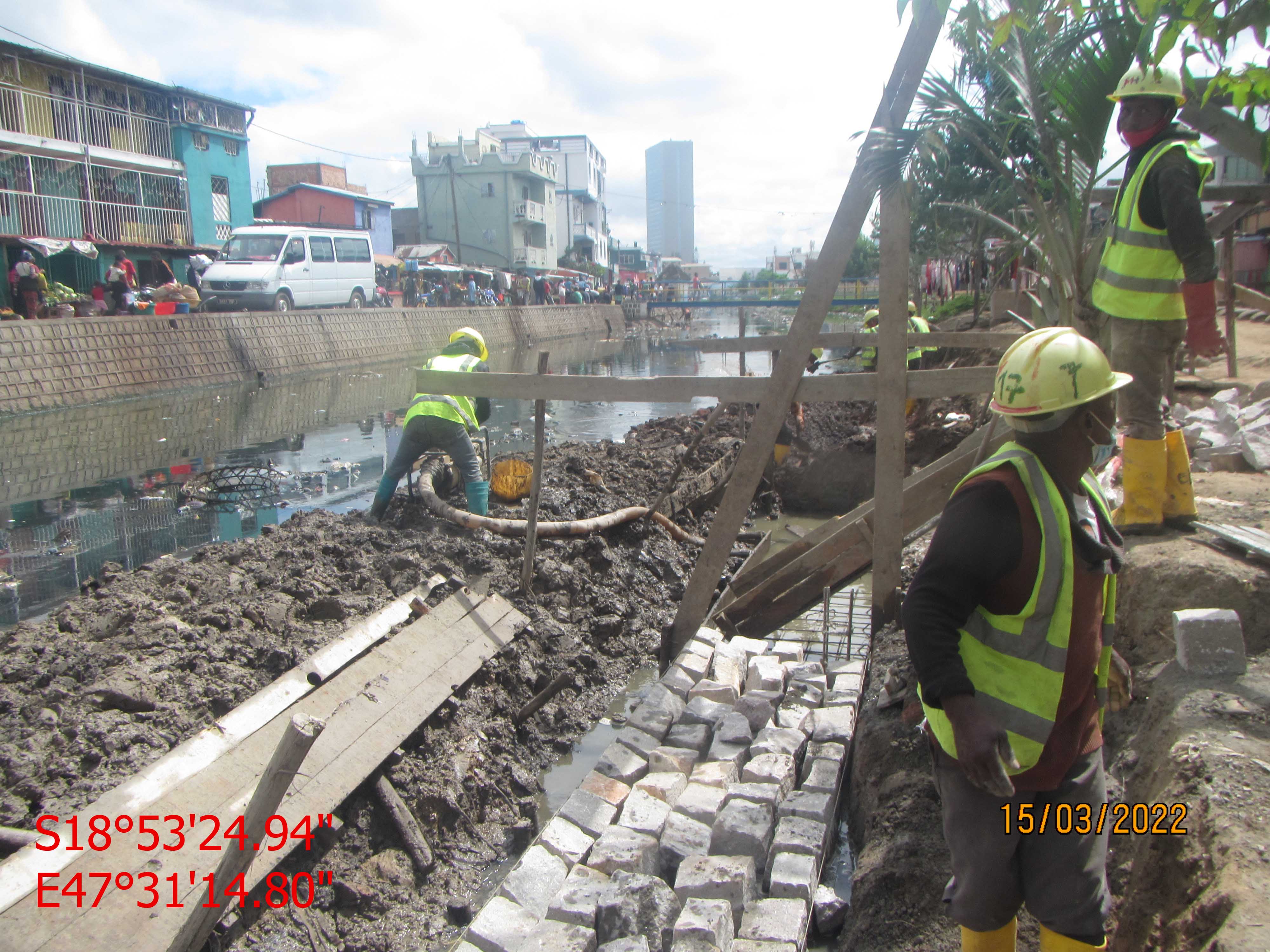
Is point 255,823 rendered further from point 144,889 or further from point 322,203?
point 322,203

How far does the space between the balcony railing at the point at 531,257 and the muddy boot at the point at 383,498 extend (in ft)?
178

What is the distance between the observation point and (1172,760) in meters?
2.65

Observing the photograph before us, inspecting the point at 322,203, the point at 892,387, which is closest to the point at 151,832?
the point at 892,387

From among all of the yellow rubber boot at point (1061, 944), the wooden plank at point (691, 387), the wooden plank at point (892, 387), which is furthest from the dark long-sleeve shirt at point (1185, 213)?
the yellow rubber boot at point (1061, 944)

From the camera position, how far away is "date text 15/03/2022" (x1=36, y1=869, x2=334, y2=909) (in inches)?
101

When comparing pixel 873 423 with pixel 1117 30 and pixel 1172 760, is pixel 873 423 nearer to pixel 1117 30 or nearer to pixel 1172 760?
pixel 1117 30

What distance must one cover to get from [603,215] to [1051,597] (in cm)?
9635

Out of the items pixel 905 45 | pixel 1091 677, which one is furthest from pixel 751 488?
pixel 1091 677

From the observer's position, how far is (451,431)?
6.57 meters

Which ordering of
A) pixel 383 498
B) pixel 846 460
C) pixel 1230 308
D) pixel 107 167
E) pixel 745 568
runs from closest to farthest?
pixel 745 568
pixel 383 498
pixel 1230 308
pixel 846 460
pixel 107 167

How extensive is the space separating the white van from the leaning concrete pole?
64.6 ft

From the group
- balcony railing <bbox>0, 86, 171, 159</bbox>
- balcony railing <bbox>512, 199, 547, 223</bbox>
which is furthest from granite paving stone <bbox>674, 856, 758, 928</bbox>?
balcony railing <bbox>512, 199, 547, 223</bbox>

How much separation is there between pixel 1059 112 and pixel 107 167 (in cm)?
2662

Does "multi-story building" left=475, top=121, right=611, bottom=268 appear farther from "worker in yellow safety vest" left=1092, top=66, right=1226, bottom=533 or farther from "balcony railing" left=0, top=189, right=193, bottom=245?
"worker in yellow safety vest" left=1092, top=66, right=1226, bottom=533
